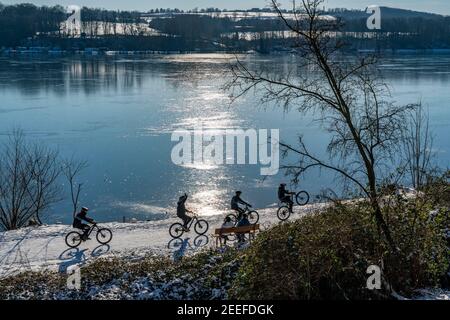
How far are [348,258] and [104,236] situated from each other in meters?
8.84

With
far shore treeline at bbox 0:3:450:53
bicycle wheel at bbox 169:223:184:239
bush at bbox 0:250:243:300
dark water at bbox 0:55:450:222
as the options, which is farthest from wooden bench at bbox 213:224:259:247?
far shore treeline at bbox 0:3:450:53

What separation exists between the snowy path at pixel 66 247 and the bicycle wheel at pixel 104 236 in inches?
6.2

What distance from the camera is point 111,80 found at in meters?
62.5

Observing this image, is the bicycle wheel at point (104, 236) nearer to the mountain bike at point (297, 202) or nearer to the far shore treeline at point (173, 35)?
the mountain bike at point (297, 202)

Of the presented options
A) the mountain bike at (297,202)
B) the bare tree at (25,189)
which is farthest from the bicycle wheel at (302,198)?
the bare tree at (25,189)

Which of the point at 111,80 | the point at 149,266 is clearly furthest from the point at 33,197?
the point at 111,80

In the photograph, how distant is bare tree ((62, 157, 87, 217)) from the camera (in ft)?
79.5

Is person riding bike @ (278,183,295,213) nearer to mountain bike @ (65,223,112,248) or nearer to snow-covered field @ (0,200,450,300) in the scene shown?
snow-covered field @ (0,200,450,300)

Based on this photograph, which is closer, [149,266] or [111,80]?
[149,266]

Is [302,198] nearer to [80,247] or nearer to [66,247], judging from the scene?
[80,247]

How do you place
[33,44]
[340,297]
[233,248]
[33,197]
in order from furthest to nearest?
[33,44] < [33,197] < [233,248] < [340,297]
